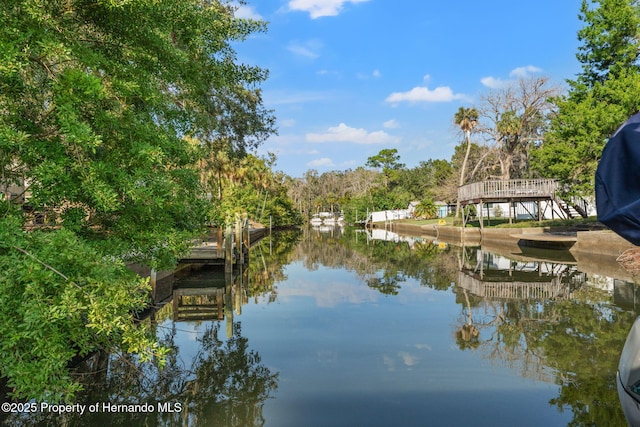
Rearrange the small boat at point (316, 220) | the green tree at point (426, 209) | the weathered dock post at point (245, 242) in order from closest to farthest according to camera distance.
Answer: the weathered dock post at point (245, 242) → the green tree at point (426, 209) → the small boat at point (316, 220)

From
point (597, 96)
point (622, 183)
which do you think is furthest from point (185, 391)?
point (597, 96)

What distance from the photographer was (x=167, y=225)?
16.1ft

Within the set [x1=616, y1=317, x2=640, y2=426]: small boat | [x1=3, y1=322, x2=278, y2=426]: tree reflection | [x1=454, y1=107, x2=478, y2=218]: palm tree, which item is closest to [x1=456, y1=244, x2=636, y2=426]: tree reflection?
[x1=616, y1=317, x2=640, y2=426]: small boat

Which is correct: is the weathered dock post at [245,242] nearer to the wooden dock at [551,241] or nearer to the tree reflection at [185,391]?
the wooden dock at [551,241]

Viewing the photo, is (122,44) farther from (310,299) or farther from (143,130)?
(310,299)

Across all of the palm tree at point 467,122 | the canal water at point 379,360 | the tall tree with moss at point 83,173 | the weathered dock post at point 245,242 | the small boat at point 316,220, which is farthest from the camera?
the small boat at point 316,220

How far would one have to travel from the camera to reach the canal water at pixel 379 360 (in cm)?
507

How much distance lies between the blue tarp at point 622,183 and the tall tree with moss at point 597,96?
2175cm

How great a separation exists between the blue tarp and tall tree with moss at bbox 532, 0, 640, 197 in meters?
21.8

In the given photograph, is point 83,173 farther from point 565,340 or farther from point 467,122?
point 467,122

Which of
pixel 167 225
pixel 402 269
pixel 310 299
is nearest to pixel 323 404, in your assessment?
pixel 167 225

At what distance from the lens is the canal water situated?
507 cm

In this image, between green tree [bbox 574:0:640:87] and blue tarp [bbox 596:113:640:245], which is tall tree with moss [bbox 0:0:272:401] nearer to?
blue tarp [bbox 596:113:640:245]

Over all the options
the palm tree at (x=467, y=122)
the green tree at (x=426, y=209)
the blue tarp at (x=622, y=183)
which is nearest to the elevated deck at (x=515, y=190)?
the palm tree at (x=467, y=122)
